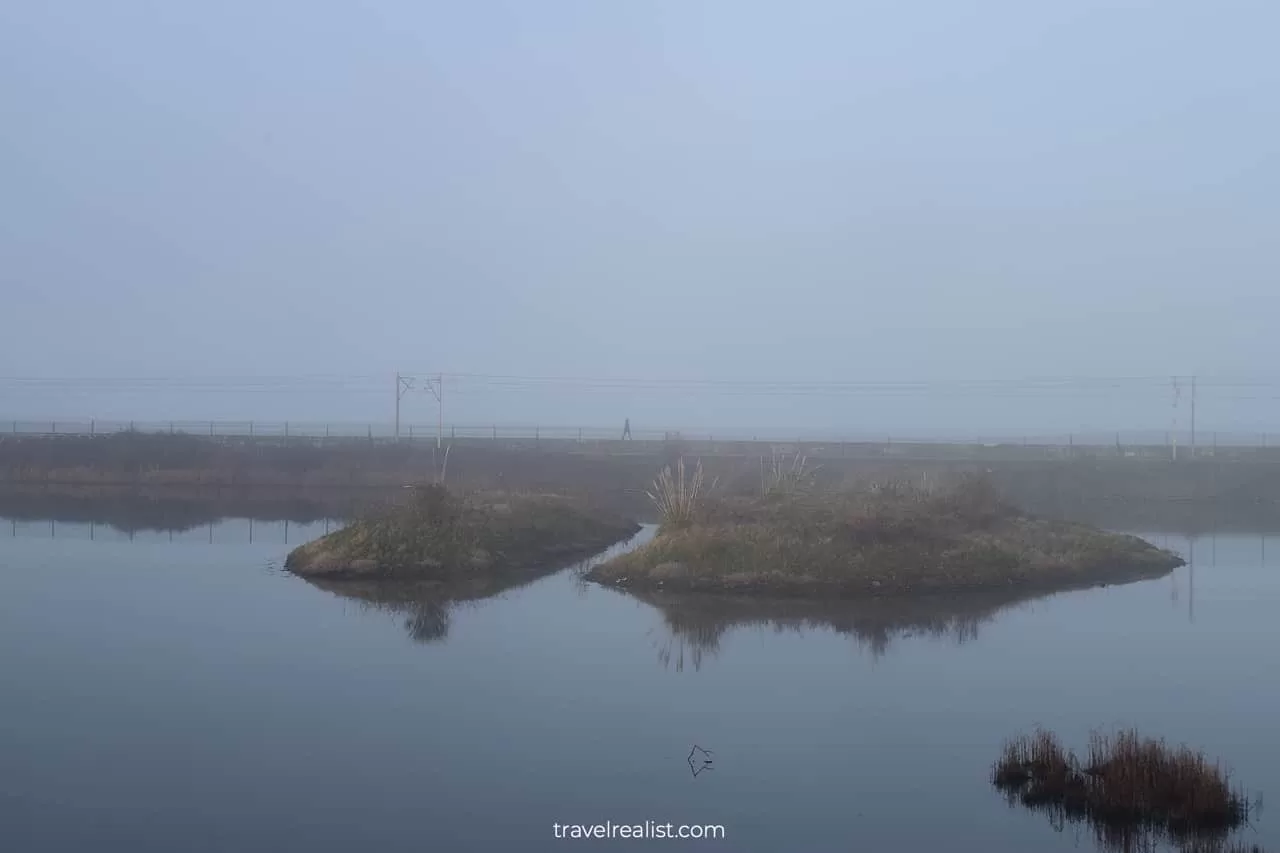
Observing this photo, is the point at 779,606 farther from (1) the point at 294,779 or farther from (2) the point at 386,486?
(2) the point at 386,486

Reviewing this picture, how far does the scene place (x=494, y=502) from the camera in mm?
30062

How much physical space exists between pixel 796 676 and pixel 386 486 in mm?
37699

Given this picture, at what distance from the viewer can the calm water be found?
923 centimetres

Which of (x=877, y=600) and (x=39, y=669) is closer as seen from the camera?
(x=39, y=669)

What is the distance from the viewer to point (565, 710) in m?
12.7

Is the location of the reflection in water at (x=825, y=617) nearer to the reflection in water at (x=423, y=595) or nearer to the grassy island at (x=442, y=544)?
the reflection in water at (x=423, y=595)

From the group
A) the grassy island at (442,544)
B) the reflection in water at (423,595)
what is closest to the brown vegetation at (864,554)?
the reflection in water at (423,595)

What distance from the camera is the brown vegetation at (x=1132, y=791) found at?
29.3 ft

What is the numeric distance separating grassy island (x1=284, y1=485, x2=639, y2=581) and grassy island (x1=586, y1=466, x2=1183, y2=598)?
112 inches

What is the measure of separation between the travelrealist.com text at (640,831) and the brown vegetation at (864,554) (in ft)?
39.9

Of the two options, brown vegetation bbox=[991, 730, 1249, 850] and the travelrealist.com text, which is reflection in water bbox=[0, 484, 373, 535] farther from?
brown vegetation bbox=[991, 730, 1249, 850]

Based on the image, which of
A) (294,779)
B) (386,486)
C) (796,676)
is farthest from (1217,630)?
(386,486)

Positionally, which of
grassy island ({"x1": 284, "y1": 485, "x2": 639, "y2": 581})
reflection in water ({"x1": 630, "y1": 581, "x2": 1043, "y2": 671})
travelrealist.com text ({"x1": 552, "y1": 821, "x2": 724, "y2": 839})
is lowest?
travelrealist.com text ({"x1": 552, "y1": 821, "x2": 724, "y2": 839})

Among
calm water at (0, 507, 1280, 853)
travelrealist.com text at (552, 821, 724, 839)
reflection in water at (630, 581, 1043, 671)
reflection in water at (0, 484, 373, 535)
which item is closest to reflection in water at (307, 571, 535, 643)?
calm water at (0, 507, 1280, 853)
